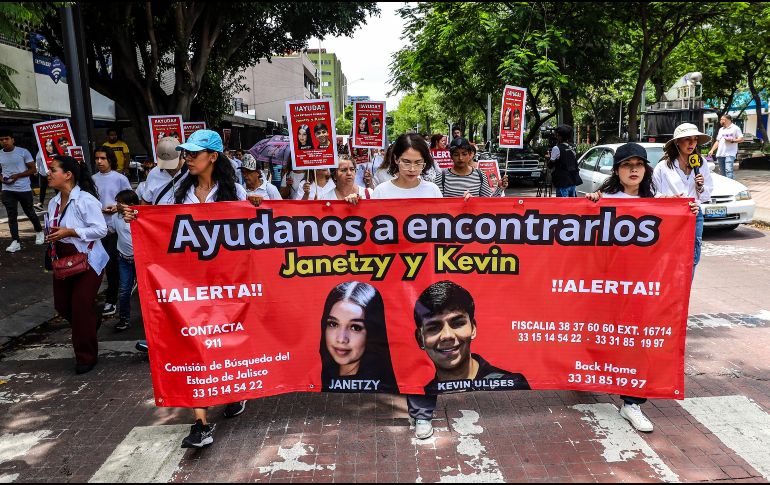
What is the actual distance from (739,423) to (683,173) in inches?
87.4

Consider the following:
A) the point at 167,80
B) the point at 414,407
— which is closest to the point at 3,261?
the point at 414,407

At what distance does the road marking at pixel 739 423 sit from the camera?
3656mm

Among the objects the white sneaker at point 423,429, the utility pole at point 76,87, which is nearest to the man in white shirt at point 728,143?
the white sneaker at point 423,429

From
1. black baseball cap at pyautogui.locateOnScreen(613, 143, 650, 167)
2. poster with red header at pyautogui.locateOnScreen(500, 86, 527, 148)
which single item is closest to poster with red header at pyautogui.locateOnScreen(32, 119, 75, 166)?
poster with red header at pyautogui.locateOnScreen(500, 86, 527, 148)

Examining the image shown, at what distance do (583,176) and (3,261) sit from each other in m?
11.5

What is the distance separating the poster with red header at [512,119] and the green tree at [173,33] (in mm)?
6281

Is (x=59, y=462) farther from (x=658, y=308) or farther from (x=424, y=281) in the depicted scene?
(x=658, y=308)

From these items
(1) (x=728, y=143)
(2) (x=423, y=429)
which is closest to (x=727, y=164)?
(1) (x=728, y=143)

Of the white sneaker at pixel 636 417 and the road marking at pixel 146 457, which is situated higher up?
the white sneaker at pixel 636 417

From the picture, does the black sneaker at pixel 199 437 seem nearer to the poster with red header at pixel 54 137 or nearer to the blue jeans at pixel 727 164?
the poster with red header at pixel 54 137

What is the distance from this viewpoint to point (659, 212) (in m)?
3.94

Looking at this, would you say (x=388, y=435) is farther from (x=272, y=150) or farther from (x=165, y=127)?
(x=272, y=150)

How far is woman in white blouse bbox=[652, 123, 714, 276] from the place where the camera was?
516 cm

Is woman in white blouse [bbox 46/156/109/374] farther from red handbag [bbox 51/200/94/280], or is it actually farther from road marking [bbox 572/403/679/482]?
road marking [bbox 572/403/679/482]
